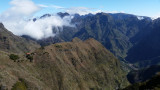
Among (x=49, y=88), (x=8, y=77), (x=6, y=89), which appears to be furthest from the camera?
(x=49, y=88)

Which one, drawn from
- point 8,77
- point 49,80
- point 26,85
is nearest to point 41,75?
point 49,80

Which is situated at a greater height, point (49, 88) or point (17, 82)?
point (17, 82)

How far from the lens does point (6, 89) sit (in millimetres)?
136125

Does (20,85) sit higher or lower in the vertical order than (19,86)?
lower

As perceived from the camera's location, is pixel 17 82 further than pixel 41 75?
No

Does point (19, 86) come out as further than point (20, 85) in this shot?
No

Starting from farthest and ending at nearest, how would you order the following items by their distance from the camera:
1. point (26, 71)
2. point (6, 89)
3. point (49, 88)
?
point (49, 88) → point (26, 71) → point (6, 89)

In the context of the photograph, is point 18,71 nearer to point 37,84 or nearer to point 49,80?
point 37,84

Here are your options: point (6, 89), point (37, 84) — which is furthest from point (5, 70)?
point (37, 84)

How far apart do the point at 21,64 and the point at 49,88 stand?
39497 mm

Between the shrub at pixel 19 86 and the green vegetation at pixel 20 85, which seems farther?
the green vegetation at pixel 20 85

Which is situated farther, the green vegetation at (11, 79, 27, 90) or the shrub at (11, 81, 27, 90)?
the green vegetation at (11, 79, 27, 90)

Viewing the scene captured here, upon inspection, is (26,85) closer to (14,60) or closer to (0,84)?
(0,84)

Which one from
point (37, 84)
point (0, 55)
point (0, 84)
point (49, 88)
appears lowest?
point (49, 88)
